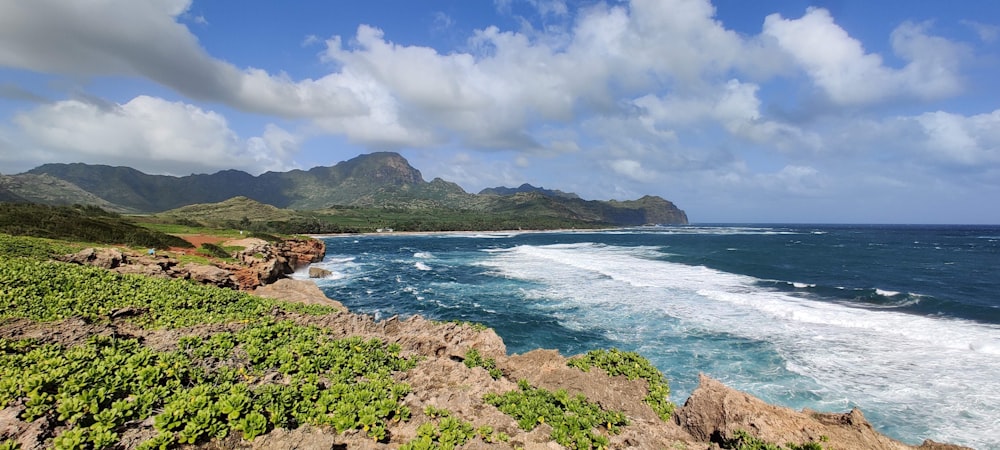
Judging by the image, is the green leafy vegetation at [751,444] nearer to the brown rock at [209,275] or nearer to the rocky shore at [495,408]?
the rocky shore at [495,408]

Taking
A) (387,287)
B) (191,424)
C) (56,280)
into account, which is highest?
(56,280)

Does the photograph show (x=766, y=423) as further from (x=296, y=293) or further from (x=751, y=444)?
(x=296, y=293)

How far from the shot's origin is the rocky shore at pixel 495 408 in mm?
8633

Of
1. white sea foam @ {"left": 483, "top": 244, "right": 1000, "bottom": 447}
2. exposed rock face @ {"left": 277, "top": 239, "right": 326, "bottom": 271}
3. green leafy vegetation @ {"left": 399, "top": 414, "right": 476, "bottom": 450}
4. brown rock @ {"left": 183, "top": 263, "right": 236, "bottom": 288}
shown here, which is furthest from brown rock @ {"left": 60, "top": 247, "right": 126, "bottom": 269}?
exposed rock face @ {"left": 277, "top": 239, "right": 326, "bottom": 271}

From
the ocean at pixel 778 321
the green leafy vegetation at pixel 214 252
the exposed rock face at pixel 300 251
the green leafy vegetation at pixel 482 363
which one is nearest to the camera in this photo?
the green leafy vegetation at pixel 482 363

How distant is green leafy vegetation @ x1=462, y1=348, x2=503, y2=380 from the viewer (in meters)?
13.8

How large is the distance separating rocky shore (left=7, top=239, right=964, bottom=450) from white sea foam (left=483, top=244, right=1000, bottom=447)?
375 inches

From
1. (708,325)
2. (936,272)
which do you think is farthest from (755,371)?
(936,272)

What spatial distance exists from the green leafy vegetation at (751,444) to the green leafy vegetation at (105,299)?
59.0 ft

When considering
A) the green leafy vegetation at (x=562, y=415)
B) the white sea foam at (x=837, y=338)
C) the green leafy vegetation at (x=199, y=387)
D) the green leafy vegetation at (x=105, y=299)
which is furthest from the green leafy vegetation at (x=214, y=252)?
the green leafy vegetation at (x=562, y=415)

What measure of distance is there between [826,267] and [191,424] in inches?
3245

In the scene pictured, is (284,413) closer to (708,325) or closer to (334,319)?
(334,319)

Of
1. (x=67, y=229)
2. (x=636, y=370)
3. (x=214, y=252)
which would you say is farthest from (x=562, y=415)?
(x=67, y=229)

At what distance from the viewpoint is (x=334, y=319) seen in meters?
18.0
